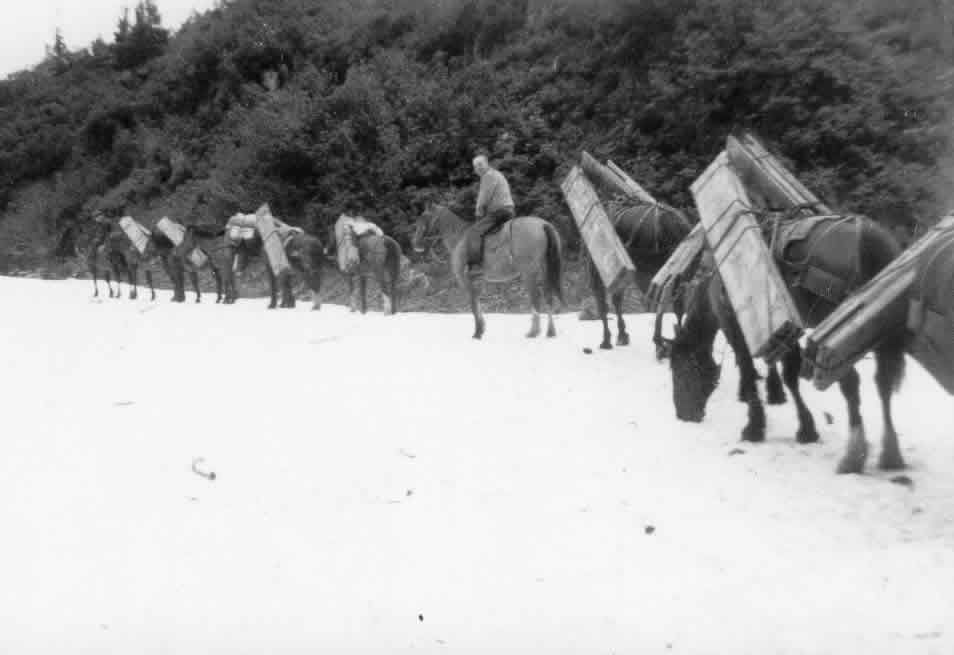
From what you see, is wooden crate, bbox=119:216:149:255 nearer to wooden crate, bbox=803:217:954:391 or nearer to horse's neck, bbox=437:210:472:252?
horse's neck, bbox=437:210:472:252

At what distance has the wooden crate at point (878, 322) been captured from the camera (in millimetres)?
5301

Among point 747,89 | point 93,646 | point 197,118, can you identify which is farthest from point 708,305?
point 197,118

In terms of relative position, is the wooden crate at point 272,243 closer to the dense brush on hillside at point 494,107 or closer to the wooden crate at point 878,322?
the dense brush on hillside at point 494,107

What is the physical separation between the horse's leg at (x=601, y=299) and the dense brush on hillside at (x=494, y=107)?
11.1 ft

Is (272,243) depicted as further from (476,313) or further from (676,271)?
(676,271)

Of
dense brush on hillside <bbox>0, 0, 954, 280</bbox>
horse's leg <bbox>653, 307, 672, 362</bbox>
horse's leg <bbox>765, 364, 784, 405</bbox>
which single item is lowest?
horse's leg <bbox>765, 364, 784, 405</bbox>

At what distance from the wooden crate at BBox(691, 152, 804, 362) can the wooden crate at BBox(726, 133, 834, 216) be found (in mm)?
171

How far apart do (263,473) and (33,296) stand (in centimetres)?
1755

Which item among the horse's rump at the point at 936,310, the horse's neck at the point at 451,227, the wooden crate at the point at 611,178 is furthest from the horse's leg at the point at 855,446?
the horse's neck at the point at 451,227

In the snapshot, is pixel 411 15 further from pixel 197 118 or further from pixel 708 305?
pixel 708 305

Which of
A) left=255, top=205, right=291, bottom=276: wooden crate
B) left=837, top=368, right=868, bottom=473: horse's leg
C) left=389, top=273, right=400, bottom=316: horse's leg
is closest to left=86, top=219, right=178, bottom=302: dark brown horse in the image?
left=255, top=205, right=291, bottom=276: wooden crate

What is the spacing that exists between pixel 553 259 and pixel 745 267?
236 inches

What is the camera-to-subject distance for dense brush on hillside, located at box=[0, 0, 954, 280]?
1725 centimetres

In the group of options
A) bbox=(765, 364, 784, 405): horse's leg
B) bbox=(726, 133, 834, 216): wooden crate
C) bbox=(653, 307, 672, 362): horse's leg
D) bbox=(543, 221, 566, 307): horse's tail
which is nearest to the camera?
bbox=(726, 133, 834, 216): wooden crate
